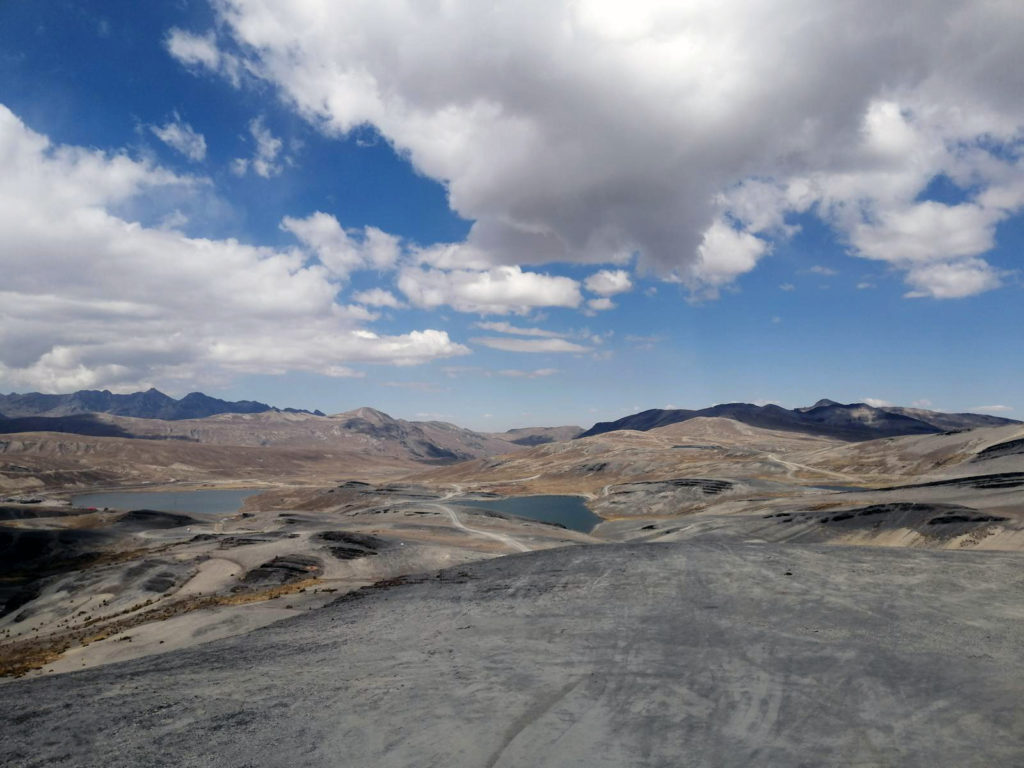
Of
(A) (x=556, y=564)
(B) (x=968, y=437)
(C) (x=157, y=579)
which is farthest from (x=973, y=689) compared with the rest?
(B) (x=968, y=437)

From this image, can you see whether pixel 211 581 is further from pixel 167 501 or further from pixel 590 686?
pixel 167 501

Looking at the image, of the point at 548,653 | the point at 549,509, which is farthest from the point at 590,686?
the point at 549,509

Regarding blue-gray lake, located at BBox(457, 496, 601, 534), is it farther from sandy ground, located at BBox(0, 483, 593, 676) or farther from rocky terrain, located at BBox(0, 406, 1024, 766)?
rocky terrain, located at BBox(0, 406, 1024, 766)

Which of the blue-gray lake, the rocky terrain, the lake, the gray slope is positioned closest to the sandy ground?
the rocky terrain

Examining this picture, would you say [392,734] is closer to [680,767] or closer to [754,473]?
[680,767]

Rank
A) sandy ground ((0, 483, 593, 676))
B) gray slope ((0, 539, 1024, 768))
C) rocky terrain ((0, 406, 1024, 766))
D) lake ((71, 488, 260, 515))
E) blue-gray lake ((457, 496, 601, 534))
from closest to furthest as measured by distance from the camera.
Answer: gray slope ((0, 539, 1024, 768)) → rocky terrain ((0, 406, 1024, 766)) → sandy ground ((0, 483, 593, 676)) → blue-gray lake ((457, 496, 601, 534)) → lake ((71, 488, 260, 515))

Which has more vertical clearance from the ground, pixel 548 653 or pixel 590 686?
pixel 590 686
